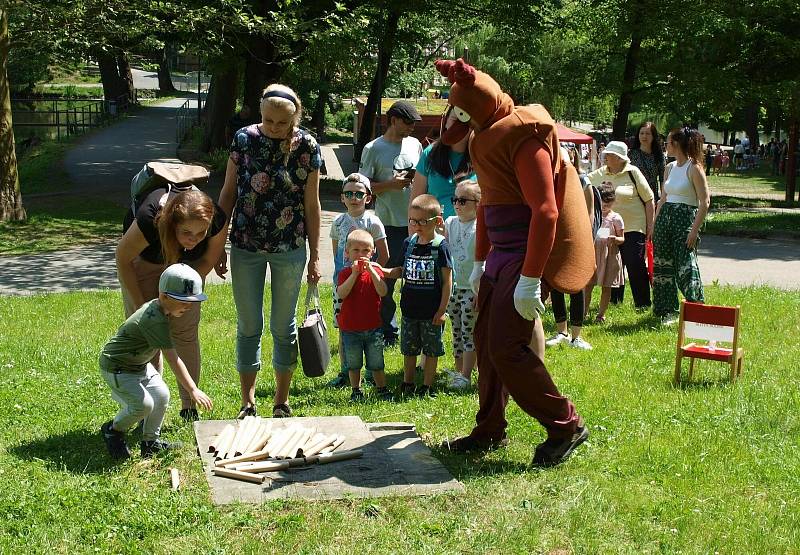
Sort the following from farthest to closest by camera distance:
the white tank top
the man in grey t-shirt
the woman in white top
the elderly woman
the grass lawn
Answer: the elderly woman
the white tank top
the woman in white top
the man in grey t-shirt
the grass lawn

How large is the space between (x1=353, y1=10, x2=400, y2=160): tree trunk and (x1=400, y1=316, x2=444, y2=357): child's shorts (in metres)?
15.5

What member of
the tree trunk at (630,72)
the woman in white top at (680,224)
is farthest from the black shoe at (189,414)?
the tree trunk at (630,72)

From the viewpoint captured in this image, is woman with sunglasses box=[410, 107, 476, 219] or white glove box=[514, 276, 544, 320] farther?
woman with sunglasses box=[410, 107, 476, 219]

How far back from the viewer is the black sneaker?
701cm

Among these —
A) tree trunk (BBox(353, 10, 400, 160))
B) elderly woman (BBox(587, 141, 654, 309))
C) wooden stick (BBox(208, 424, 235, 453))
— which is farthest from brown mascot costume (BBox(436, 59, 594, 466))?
tree trunk (BBox(353, 10, 400, 160))

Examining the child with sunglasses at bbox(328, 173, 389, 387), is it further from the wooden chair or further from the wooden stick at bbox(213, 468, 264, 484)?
the wooden stick at bbox(213, 468, 264, 484)

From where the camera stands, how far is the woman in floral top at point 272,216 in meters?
6.06

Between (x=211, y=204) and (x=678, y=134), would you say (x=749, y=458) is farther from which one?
(x=678, y=134)

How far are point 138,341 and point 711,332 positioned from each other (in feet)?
14.4

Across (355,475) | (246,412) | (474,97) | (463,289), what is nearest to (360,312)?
(463,289)

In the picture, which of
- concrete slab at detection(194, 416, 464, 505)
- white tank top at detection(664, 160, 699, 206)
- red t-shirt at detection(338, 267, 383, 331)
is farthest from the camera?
white tank top at detection(664, 160, 699, 206)

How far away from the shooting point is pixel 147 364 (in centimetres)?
555

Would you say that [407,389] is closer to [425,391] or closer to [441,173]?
[425,391]

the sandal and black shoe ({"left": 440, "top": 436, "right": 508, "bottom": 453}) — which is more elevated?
black shoe ({"left": 440, "top": 436, "right": 508, "bottom": 453})
